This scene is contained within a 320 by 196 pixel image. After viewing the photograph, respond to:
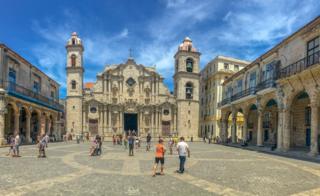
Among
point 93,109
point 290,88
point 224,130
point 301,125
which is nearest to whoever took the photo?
point 290,88

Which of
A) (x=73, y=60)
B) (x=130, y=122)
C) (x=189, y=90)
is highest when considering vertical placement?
(x=73, y=60)

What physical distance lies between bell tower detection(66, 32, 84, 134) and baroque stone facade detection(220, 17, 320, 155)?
2849cm

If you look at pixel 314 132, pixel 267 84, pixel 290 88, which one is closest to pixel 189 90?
pixel 267 84

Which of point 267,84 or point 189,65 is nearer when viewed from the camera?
point 267,84

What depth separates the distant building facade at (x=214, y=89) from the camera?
43.2 m

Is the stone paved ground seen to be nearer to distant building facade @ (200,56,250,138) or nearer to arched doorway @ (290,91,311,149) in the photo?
arched doorway @ (290,91,311,149)

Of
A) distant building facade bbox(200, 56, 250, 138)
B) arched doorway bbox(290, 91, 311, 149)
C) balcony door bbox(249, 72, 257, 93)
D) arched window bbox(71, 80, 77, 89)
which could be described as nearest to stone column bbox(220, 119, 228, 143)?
distant building facade bbox(200, 56, 250, 138)

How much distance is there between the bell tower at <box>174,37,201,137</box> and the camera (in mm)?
45156

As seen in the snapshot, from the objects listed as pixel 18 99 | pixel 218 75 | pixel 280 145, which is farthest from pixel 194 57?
pixel 18 99

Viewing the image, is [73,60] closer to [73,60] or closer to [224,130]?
[73,60]

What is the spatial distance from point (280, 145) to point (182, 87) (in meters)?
27.3

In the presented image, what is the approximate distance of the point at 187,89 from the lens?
1836 inches

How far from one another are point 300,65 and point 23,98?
26.9 m

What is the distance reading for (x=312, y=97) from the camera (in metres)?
16.3
